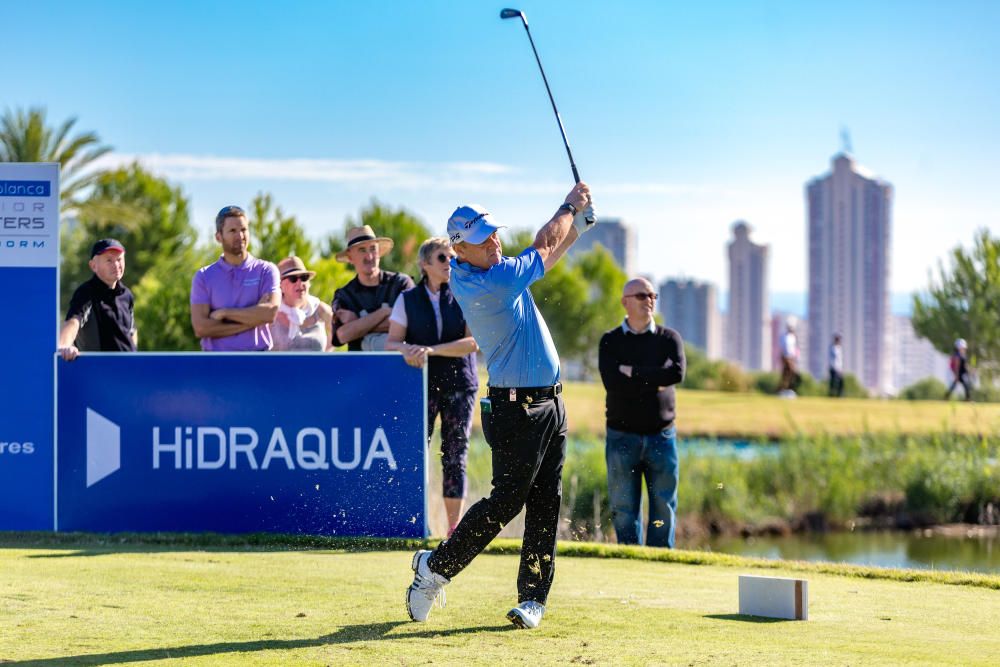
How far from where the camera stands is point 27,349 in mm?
9367

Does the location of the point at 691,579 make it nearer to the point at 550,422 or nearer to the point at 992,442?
the point at 550,422

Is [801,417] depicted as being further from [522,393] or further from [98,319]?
[522,393]

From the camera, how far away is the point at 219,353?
9.34 m

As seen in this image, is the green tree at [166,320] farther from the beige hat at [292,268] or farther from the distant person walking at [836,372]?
the distant person walking at [836,372]

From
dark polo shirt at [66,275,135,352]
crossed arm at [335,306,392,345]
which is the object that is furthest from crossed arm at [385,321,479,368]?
dark polo shirt at [66,275,135,352]

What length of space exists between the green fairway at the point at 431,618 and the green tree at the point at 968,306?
164 ft

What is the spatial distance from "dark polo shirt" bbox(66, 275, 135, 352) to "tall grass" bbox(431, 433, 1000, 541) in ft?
50.0

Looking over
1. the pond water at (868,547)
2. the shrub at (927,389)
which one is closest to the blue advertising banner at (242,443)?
the pond water at (868,547)

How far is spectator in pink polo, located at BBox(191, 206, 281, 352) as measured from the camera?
955 cm

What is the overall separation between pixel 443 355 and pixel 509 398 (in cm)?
326

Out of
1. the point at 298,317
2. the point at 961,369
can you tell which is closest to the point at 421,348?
the point at 298,317

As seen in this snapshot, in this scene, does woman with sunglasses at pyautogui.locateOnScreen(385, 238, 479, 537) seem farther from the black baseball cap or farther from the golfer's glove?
the golfer's glove

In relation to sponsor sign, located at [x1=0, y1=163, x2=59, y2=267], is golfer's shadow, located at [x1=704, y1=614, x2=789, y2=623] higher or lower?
lower

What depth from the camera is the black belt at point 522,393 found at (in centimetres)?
609
